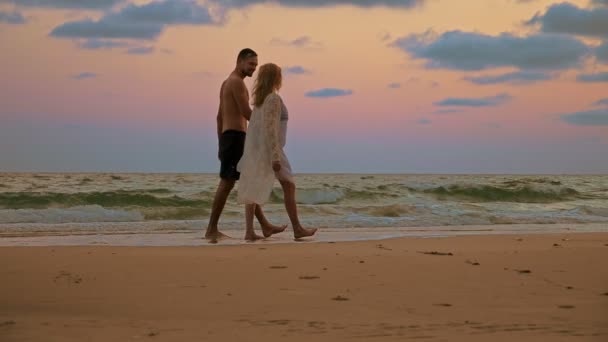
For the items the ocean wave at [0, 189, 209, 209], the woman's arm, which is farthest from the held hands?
the ocean wave at [0, 189, 209, 209]

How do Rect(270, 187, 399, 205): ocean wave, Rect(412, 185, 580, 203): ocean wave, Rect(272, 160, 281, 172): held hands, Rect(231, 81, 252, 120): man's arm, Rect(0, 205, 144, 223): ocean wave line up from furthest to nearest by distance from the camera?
Rect(412, 185, 580, 203): ocean wave
Rect(270, 187, 399, 205): ocean wave
Rect(0, 205, 144, 223): ocean wave
Rect(231, 81, 252, 120): man's arm
Rect(272, 160, 281, 172): held hands

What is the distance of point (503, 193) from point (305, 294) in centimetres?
1975

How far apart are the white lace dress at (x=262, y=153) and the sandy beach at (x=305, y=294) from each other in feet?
4.28

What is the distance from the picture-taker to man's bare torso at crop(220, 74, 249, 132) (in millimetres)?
7547

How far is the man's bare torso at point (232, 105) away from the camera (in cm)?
755

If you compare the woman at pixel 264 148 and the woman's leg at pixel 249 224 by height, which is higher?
the woman at pixel 264 148

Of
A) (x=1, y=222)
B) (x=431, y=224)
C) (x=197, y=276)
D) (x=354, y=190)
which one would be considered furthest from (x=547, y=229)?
(x=354, y=190)

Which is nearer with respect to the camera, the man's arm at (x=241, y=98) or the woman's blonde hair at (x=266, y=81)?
the woman's blonde hair at (x=266, y=81)

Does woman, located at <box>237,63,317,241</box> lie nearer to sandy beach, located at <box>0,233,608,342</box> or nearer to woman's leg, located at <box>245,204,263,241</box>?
woman's leg, located at <box>245,204,263,241</box>

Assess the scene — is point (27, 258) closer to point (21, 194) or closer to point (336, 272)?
point (336, 272)

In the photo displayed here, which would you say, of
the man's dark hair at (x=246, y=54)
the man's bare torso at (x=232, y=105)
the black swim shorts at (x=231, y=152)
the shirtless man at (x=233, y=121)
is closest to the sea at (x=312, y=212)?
the shirtless man at (x=233, y=121)

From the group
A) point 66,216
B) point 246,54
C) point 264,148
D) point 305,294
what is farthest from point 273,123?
point 66,216

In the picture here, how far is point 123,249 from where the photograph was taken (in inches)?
251

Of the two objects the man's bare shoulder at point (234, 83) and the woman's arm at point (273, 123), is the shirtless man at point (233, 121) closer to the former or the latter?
the man's bare shoulder at point (234, 83)
